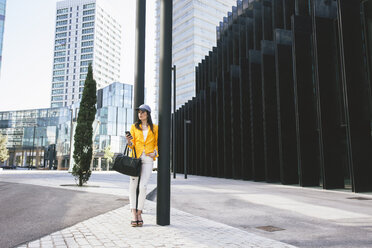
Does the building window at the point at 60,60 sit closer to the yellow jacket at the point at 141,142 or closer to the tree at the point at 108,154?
the tree at the point at 108,154

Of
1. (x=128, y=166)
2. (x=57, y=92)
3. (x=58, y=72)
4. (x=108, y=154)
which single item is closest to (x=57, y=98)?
(x=57, y=92)

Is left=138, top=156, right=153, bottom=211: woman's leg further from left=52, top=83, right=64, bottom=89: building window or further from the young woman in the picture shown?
left=52, top=83, right=64, bottom=89: building window

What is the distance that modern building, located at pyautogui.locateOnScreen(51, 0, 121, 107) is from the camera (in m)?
132

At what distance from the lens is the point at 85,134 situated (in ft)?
44.9

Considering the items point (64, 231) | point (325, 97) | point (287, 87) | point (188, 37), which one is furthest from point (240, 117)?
point (188, 37)

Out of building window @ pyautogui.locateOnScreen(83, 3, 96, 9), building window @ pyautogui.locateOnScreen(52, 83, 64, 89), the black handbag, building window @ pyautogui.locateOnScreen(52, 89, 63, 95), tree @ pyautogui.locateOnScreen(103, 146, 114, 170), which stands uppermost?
building window @ pyautogui.locateOnScreen(83, 3, 96, 9)

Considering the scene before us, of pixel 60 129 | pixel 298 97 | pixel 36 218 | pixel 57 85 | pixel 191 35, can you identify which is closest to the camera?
pixel 36 218

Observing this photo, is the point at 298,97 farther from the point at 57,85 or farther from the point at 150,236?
the point at 57,85

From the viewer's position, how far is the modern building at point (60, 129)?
74.5m

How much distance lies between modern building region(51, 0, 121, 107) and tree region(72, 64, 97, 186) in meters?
124

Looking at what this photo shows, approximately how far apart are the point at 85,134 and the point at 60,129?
73.3 meters

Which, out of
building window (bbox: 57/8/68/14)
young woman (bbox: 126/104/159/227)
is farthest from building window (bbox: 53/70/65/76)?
young woman (bbox: 126/104/159/227)

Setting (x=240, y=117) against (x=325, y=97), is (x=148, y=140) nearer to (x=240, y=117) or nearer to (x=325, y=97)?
(x=325, y=97)

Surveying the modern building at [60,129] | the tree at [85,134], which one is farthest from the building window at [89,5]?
the tree at [85,134]
